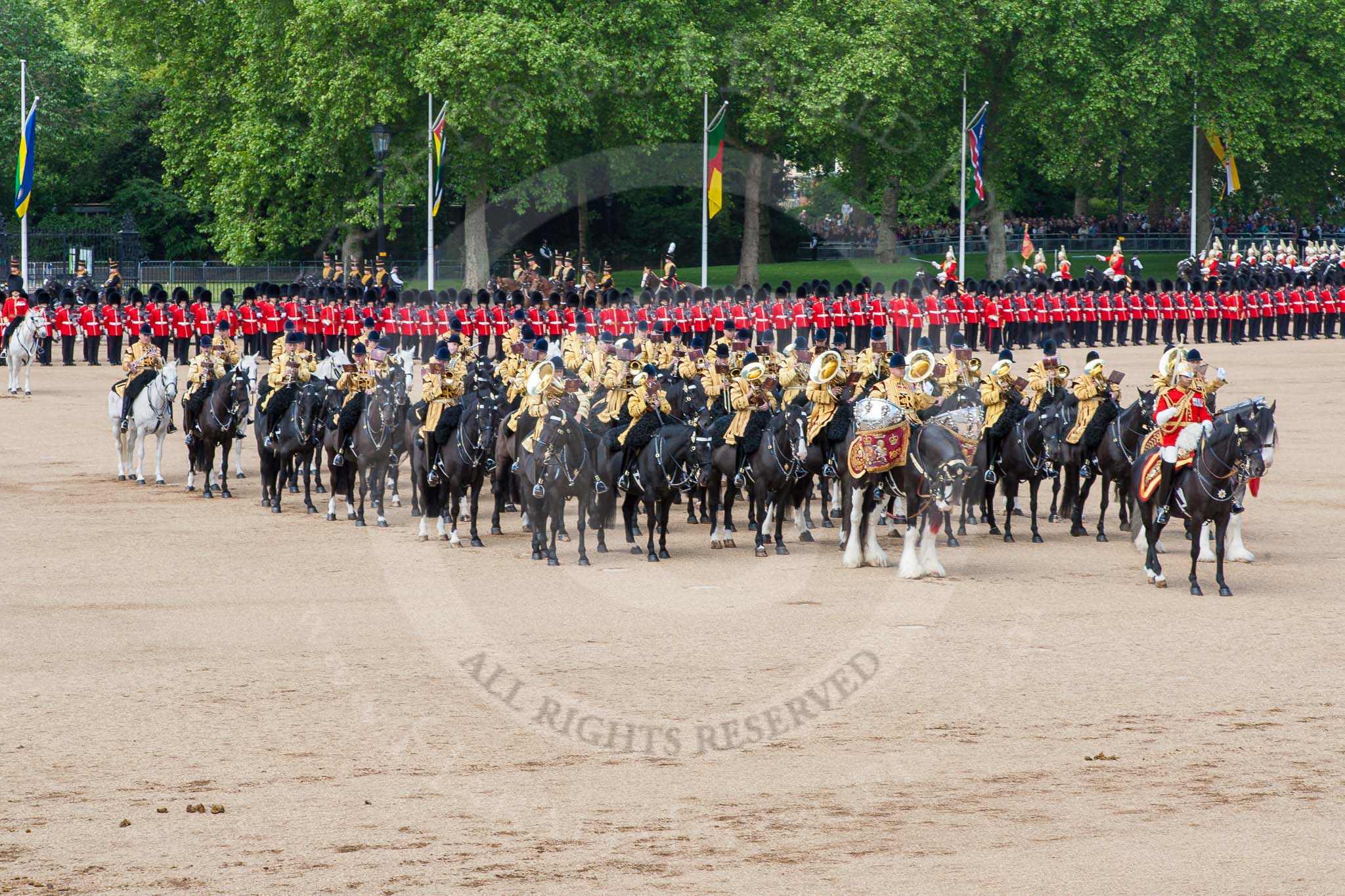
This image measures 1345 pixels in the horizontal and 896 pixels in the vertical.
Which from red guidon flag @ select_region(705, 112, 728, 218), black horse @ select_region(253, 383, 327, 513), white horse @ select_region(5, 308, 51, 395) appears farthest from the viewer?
red guidon flag @ select_region(705, 112, 728, 218)

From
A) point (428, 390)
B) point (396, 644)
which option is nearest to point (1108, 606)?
point (396, 644)

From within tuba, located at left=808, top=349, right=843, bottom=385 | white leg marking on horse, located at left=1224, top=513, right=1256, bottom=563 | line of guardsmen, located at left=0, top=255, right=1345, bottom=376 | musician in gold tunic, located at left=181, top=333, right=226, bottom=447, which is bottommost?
white leg marking on horse, located at left=1224, top=513, right=1256, bottom=563

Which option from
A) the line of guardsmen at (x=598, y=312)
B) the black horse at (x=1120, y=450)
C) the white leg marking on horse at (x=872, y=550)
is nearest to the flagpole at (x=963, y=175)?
the line of guardsmen at (x=598, y=312)

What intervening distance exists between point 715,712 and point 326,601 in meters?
4.53

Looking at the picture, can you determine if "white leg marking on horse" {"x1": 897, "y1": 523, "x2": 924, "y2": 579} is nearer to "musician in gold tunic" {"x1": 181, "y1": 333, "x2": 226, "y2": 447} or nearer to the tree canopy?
"musician in gold tunic" {"x1": 181, "y1": 333, "x2": 226, "y2": 447}

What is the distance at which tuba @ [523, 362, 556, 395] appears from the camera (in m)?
15.9

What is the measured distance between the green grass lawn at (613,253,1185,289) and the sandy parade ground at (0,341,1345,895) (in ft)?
125

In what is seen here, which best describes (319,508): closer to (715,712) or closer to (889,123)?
(715,712)

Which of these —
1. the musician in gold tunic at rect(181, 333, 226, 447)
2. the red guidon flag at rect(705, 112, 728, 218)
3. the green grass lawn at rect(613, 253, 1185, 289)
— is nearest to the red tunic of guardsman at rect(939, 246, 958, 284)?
the red guidon flag at rect(705, 112, 728, 218)

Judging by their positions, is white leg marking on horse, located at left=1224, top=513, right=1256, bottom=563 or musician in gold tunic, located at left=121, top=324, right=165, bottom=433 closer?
white leg marking on horse, located at left=1224, top=513, right=1256, bottom=563

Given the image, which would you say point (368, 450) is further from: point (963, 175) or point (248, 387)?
point (963, 175)

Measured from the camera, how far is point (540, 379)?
15914 mm

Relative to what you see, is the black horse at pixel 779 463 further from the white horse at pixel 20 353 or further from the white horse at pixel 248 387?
the white horse at pixel 20 353

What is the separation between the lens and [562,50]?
145 ft
